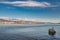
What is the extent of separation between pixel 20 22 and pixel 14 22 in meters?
0.27

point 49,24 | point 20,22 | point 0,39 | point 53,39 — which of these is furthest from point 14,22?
point 53,39

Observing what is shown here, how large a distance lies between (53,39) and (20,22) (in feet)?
14.6

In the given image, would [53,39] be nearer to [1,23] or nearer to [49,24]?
[49,24]

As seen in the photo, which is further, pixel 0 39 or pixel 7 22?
pixel 0 39

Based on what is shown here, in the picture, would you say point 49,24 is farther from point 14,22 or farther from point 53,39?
point 53,39

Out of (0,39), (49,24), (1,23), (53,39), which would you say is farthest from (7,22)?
(53,39)

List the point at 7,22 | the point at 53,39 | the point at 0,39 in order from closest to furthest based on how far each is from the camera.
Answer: the point at 7,22, the point at 0,39, the point at 53,39

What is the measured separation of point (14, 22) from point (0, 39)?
2.80 metres

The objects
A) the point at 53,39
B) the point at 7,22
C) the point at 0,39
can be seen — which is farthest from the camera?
the point at 53,39

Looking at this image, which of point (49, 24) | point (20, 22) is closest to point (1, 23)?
point (20, 22)

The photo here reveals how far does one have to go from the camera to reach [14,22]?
17.0 ft

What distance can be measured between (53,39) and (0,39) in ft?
12.1

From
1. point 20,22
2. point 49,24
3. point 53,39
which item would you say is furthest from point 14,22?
point 53,39

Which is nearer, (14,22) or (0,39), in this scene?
(14,22)
